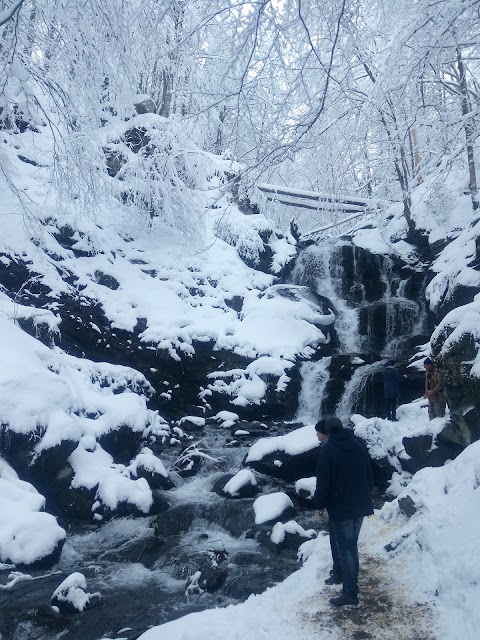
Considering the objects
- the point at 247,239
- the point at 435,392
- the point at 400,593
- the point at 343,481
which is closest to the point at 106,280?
the point at 247,239

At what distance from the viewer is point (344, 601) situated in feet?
13.1

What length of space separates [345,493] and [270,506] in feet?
13.6

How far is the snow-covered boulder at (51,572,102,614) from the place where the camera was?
544 centimetres

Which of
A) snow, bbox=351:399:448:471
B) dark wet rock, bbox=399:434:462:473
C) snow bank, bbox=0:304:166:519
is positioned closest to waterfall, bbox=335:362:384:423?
snow, bbox=351:399:448:471

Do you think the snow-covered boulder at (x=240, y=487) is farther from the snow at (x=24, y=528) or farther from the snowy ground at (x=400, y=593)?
the snowy ground at (x=400, y=593)

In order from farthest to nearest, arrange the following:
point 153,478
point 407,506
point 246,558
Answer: point 153,478, point 246,558, point 407,506

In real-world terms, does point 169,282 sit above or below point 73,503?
above

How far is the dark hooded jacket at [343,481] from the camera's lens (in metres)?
3.99

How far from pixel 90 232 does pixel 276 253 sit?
730 centimetres

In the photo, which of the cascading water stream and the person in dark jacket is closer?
the person in dark jacket

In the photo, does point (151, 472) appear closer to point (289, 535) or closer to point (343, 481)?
point (289, 535)

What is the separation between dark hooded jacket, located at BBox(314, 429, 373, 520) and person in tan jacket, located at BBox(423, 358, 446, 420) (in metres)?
5.24

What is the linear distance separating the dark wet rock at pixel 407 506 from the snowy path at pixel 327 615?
2.97 feet

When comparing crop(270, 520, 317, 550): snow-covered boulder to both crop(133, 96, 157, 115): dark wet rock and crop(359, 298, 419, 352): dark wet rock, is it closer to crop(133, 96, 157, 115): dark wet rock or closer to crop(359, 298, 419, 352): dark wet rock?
crop(359, 298, 419, 352): dark wet rock
